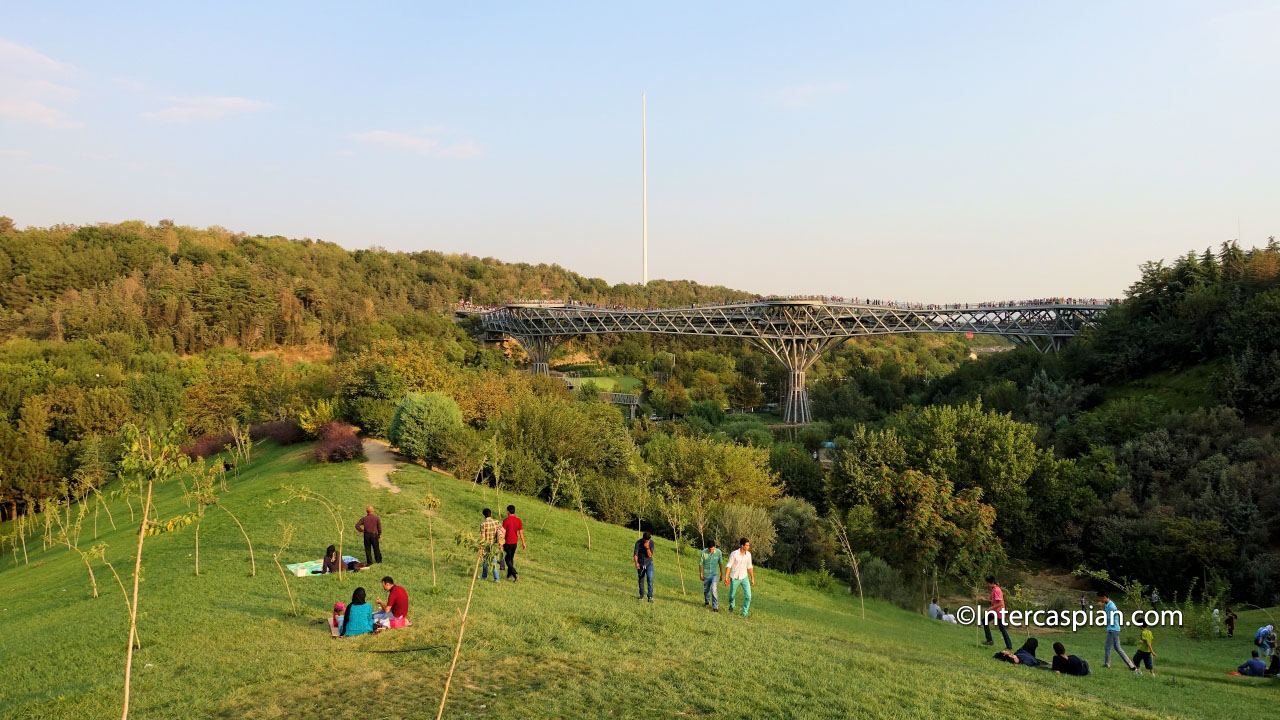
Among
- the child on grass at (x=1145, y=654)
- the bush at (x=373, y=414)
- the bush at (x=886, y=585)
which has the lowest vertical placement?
the bush at (x=886, y=585)

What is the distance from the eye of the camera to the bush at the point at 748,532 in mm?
25016

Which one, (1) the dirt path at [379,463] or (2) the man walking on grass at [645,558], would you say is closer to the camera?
(2) the man walking on grass at [645,558]

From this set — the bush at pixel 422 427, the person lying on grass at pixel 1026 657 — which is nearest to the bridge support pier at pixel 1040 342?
the bush at pixel 422 427

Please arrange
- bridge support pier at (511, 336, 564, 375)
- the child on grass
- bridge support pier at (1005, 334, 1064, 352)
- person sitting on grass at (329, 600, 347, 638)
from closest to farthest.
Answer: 1. person sitting on grass at (329, 600, 347, 638)
2. the child on grass
3. bridge support pier at (1005, 334, 1064, 352)
4. bridge support pier at (511, 336, 564, 375)

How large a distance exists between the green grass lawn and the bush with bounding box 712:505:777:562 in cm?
642

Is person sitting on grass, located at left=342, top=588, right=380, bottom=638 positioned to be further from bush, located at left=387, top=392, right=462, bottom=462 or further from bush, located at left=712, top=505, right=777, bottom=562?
bush, located at left=387, top=392, right=462, bottom=462

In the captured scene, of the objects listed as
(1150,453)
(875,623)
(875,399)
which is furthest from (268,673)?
(875,399)

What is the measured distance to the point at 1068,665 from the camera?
476 inches

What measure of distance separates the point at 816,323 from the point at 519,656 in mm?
69684

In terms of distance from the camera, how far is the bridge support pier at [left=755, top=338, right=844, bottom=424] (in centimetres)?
7625

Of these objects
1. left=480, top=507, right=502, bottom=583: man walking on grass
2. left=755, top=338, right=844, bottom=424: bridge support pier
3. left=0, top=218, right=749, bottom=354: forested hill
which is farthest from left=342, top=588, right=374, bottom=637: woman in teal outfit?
left=0, top=218, right=749, bottom=354: forested hill

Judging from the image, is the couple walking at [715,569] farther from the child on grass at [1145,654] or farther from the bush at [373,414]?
the bush at [373,414]

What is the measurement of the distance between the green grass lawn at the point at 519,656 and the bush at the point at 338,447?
416 inches

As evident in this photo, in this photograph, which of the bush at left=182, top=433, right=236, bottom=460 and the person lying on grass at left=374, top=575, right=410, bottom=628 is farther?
the bush at left=182, top=433, right=236, bottom=460
